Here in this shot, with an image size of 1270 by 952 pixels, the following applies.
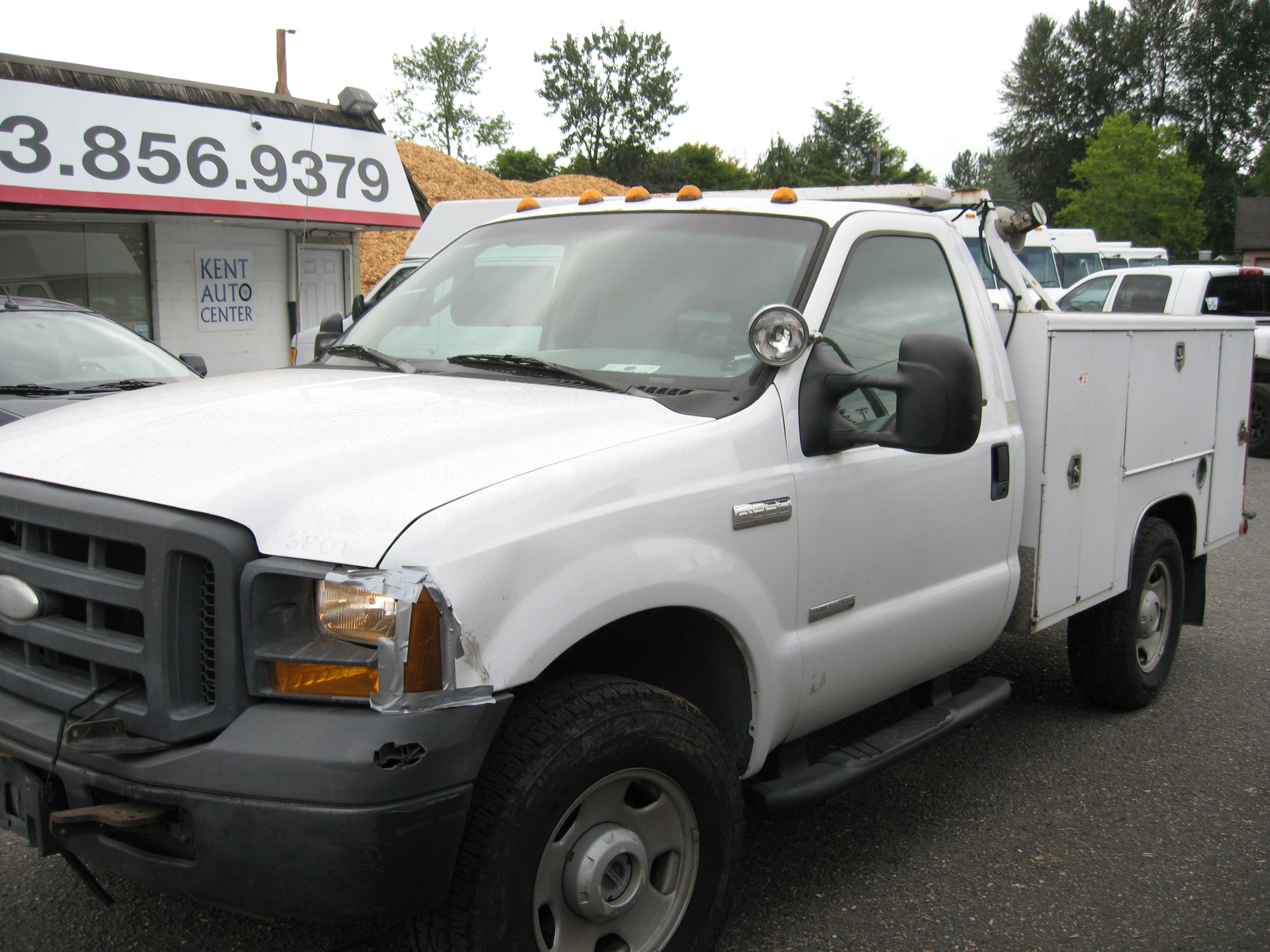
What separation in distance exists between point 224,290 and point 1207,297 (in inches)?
485

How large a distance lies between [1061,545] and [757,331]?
1.85 meters

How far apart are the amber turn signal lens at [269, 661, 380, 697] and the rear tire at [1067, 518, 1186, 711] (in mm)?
3415

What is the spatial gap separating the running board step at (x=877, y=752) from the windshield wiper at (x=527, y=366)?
1.20 meters

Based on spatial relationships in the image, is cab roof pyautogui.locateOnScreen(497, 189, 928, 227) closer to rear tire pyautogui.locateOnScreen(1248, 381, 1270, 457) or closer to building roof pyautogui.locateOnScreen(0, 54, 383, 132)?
building roof pyautogui.locateOnScreen(0, 54, 383, 132)

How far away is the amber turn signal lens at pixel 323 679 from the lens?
2260mm

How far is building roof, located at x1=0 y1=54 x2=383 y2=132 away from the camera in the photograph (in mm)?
12281

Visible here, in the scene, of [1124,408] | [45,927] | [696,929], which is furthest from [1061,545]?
[45,927]

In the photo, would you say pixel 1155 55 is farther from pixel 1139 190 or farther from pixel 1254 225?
pixel 1139 190

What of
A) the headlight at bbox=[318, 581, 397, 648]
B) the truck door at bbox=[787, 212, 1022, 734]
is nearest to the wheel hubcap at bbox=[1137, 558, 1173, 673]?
the truck door at bbox=[787, 212, 1022, 734]

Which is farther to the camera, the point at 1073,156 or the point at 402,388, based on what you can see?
the point at 1073,156

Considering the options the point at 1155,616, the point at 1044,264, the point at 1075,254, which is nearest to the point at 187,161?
the point at 1155,616

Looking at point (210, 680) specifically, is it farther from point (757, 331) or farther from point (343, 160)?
point (343, 160)

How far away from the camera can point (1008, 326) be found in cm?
420

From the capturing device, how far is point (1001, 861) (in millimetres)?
3693
